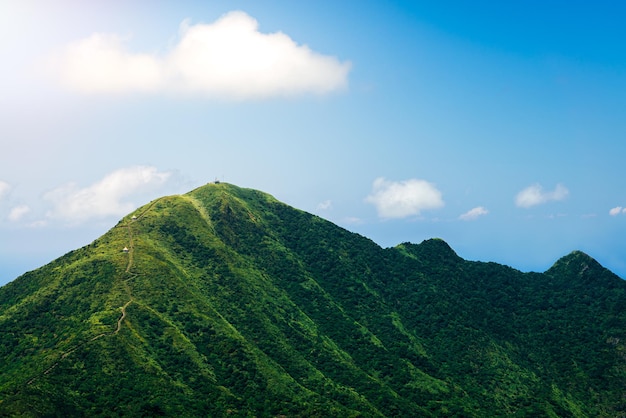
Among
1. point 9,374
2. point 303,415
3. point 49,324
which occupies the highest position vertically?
point 49,324

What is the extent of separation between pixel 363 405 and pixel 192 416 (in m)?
48.8

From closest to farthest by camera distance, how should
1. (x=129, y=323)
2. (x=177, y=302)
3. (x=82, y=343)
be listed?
(x=82, y=343) < (x=129, y=323) < (x=177, y=302)

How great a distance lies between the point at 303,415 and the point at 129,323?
5208 centimetres

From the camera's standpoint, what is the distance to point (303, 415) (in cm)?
17312

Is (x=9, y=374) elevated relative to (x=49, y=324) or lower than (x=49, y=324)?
lower

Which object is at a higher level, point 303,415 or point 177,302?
point 177,302

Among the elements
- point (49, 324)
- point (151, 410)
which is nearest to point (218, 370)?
point (151, 410)

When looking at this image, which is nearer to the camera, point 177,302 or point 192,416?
point 192,416

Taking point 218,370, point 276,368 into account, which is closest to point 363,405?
point 276,368

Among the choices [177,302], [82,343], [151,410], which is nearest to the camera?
[151,410]

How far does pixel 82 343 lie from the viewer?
562 feet

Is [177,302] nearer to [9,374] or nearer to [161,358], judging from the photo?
[161,358]

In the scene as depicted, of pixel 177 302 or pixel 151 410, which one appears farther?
pixel 177 302

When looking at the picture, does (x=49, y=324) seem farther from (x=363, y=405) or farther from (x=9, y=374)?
(x=363, y=405)
